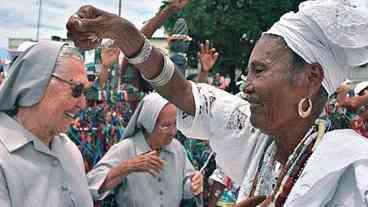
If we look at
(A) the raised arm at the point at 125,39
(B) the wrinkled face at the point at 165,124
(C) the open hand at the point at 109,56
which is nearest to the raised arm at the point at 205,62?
(C) the open hand at the point at 109,56

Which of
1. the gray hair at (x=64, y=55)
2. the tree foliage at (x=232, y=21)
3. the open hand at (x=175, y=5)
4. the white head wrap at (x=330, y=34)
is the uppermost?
the white head wrap at (x=330, y=34)

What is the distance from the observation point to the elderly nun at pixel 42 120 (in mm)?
2742

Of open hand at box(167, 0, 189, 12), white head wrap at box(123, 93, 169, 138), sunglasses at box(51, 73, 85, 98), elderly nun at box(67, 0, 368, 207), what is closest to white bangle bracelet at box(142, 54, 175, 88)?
elderly nun at box(67, 0, 368, 207)

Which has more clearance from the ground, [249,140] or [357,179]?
[357,179]

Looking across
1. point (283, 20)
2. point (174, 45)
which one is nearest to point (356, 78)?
point (283, 20)

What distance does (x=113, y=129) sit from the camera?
4664 mm

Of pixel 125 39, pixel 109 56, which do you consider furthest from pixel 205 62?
pixel 125 39

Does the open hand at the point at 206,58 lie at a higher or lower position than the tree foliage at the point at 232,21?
higher

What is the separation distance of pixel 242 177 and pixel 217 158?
4.6 inches

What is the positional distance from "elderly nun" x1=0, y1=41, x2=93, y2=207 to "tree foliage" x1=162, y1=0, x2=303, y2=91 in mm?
20175

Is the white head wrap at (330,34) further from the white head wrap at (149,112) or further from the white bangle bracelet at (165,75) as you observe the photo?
the white head wrap at (149,112)

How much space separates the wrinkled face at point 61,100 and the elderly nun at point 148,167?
0.81 meters

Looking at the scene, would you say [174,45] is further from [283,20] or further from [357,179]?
[357,179]

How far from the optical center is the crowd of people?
1718mm
